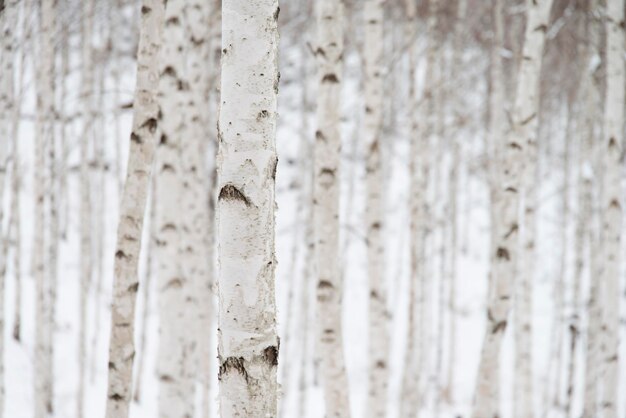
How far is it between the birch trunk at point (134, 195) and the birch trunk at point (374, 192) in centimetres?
170

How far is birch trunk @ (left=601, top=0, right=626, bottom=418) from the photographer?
14.2ft

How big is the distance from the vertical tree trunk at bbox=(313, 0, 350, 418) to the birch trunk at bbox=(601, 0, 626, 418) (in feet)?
8.20

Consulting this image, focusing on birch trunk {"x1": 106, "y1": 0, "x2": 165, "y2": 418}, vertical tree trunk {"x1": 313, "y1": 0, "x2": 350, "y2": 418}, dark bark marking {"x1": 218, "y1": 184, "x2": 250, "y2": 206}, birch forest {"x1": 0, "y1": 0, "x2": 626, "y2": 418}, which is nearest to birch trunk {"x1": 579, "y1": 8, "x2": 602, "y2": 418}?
birch forest {"x1": 0, "y1": 0, "x2": 626, "y2": 418}

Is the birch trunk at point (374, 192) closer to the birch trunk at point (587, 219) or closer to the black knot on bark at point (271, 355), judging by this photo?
the birch trunk at point (587, 219)

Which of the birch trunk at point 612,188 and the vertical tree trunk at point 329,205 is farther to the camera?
the birch trunk at point 612,188

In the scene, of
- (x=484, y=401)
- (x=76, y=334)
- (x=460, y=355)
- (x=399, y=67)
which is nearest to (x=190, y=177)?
(x=484, y=401)

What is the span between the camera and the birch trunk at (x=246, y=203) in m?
1.38

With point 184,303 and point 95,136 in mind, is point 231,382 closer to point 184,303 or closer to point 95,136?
point 184,303

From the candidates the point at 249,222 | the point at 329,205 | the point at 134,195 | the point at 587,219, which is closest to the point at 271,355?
the point at 249,222

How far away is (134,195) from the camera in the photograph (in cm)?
266

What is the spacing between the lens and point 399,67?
16.6m

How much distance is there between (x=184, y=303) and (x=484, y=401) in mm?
1929

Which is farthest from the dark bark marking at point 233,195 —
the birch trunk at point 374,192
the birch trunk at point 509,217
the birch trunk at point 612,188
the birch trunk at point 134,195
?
the birch trunk at point 612,188

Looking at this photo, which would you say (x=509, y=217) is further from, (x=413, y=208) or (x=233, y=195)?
(x=413, y=208)
